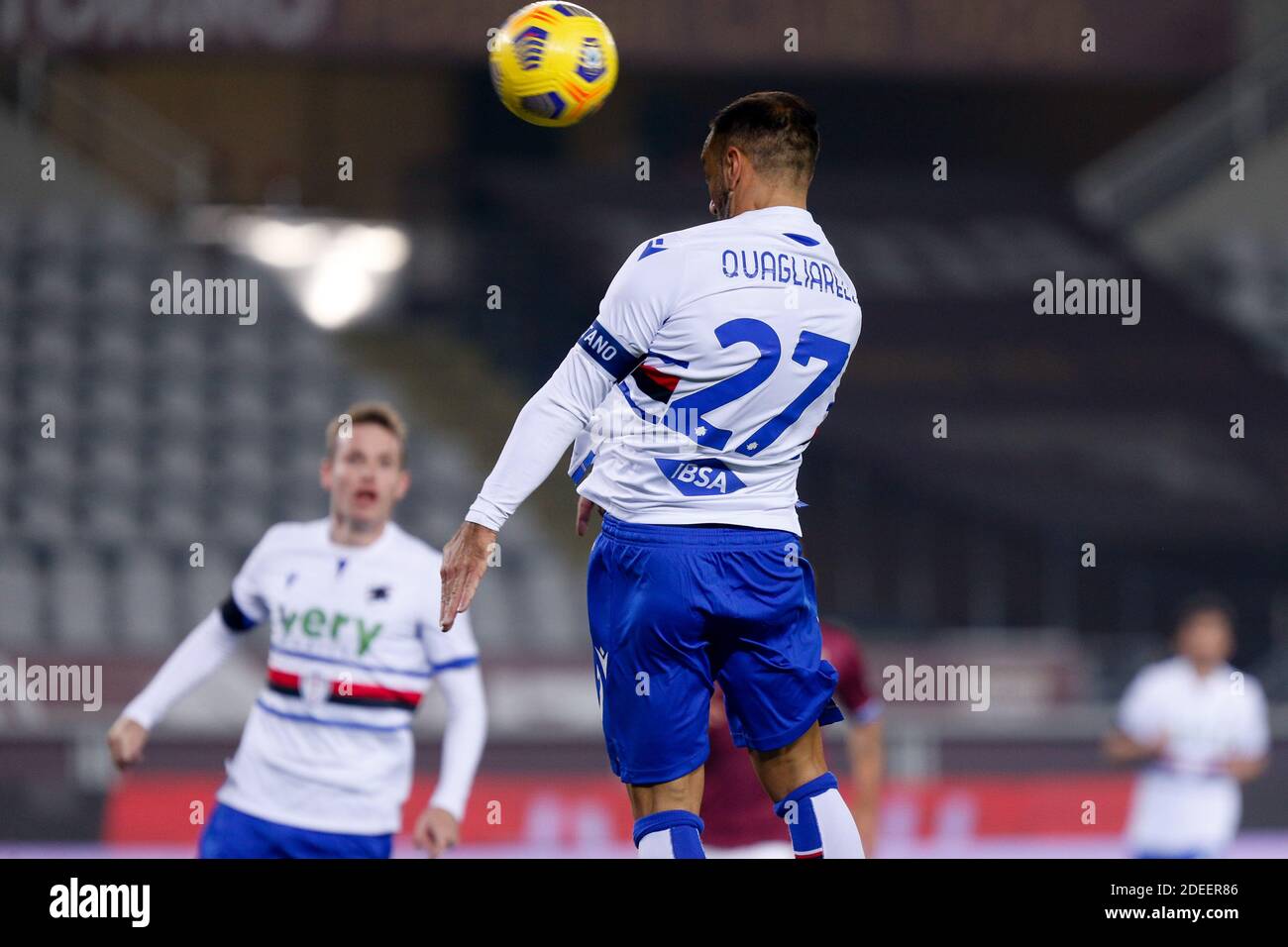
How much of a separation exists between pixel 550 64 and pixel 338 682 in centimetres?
195

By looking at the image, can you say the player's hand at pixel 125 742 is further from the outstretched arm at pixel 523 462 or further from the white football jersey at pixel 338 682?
the outstretched arm at pixel 523 462

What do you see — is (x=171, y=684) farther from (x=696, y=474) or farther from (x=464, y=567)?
(x=696, y=474)

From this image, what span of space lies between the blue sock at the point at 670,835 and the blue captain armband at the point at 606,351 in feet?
3.19

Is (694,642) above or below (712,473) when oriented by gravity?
below

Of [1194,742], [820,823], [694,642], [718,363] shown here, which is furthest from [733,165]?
[1194,742]

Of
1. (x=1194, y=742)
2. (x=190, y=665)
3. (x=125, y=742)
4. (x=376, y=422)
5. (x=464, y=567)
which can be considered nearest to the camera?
(x=464, y=567)

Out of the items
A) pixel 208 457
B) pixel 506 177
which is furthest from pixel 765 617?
pixel 506 177

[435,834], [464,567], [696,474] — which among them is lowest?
[435,834]

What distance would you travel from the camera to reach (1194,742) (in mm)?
8805

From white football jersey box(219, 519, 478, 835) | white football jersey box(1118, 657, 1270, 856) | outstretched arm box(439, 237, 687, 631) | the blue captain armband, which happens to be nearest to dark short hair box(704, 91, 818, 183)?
outstretched arm box(439, 237, 687, 631)

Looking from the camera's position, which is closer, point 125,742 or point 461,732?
point 125,742

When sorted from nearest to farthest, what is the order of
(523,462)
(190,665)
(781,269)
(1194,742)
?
(523,462) → (781,269) → (190,665) → (1194,742)

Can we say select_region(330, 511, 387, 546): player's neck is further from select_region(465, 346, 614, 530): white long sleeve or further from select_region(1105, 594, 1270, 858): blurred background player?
select_region(1105, 594, 1270, 858): blurred background player

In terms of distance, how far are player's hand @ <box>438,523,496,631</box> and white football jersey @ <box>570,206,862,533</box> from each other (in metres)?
0.42
